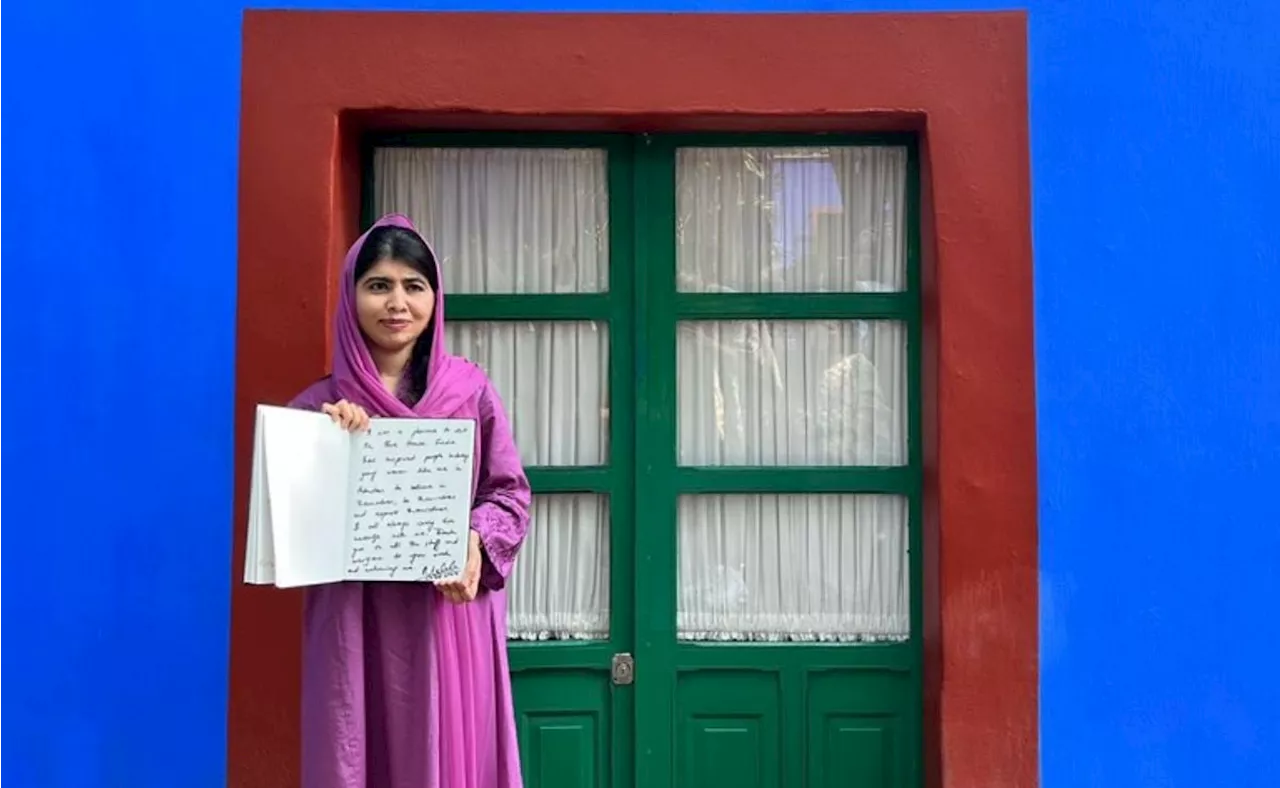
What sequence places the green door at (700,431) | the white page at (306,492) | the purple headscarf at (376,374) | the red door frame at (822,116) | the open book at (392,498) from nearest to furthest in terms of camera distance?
the white page at (306,492) → the open book at (392,498) → the purple headscarf at (376,374) → the red door frame at (822,116) → the green door at (700,431)

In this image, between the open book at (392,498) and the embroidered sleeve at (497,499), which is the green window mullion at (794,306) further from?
the open book at (392,498)

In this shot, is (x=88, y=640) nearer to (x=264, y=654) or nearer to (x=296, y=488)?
(x=264, y=654)

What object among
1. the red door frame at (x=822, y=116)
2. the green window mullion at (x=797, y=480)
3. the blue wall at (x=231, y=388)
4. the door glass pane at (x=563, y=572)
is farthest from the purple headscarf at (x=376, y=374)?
the green window mullion at (x=797, y=480)

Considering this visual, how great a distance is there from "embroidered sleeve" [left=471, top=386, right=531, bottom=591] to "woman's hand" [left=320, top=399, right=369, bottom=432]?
0.32m

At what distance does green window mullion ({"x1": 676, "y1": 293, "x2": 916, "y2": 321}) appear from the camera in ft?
10.4

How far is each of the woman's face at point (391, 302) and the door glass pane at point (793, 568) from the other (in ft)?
3.53

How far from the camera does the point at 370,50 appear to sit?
2926 millimetres

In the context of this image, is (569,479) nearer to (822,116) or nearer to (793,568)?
(793,568)

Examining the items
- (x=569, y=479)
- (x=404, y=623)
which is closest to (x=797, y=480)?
(x=569, y=479)

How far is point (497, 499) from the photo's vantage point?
8.18 ft

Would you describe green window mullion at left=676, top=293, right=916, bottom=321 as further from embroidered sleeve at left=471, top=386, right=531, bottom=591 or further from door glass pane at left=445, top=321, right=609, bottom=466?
embroidered sleeve at left=471, top=386, right=531, bottom=591

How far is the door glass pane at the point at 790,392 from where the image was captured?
319 centimetres

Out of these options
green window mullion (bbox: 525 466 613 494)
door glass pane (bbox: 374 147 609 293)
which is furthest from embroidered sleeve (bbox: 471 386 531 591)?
door glass pane (bbox: 374 147 609 293)

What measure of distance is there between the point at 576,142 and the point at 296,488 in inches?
55.3
